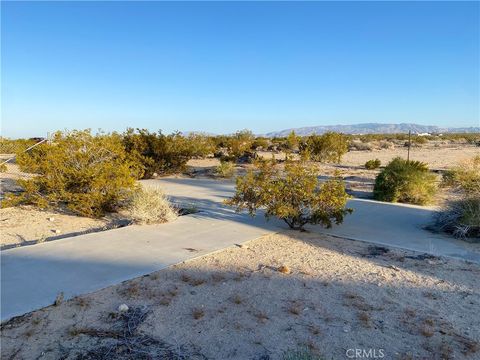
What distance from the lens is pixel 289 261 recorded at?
6457 millimetres

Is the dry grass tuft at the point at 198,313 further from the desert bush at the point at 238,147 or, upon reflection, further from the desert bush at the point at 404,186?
the desert bush at the point at 238,147

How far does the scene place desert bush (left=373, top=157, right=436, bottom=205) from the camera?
11258mm

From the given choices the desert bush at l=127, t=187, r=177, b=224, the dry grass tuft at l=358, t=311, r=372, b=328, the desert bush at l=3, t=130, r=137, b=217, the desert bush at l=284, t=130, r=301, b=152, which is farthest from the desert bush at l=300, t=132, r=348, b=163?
the dry grass tuft at l=358, t=311, r=372, b=328

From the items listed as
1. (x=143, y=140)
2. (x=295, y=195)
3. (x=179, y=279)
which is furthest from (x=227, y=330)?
(x=143, y=140)

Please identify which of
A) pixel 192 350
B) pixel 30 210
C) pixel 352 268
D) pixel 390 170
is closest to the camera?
pixel 192 350

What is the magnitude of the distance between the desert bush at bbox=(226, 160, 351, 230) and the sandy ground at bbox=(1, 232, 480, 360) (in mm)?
1513

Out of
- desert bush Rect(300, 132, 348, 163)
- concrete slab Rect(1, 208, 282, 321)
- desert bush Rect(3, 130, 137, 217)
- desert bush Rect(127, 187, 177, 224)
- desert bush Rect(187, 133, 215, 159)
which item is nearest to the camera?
concrete slab Rect(1, 208, 282, 321)

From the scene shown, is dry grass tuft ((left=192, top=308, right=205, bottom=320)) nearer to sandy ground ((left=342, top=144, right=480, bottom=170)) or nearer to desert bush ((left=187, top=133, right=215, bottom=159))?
desert bush ((left=187, top=133, right=215, bottom=159))

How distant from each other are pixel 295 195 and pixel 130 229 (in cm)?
319

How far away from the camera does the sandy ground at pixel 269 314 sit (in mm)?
3914

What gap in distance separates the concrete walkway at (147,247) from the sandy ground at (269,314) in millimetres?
377

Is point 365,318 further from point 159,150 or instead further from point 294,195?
point 159,150

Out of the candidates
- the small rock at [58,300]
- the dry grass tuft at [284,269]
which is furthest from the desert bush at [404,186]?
the small rock at [58,300]

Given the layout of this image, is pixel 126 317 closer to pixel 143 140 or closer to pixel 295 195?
pixel 295 195
